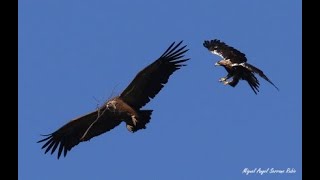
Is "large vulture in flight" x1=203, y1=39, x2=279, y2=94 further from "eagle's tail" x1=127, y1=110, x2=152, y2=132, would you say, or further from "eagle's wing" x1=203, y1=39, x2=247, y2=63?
"eagle's tail" x1=127, y1=110, x2=152, y2=132

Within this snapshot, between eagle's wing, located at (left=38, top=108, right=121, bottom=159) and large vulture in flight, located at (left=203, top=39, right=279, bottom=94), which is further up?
large vulture in flight, located at (left=203, top=39, right=279, bottom=94)

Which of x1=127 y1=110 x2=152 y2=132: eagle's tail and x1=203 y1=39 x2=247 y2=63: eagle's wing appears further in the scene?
x1=203 y1=39 x2=247 y2=63: eagle's wing

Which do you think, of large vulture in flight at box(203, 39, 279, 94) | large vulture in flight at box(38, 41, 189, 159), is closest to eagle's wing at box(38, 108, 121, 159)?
large vulture in flight at box(38, 41, 189, 159)

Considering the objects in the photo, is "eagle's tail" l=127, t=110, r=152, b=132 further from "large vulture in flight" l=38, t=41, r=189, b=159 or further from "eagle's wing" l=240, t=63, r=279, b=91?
"eagle's wing" l=240, t=63, r=279, b=91

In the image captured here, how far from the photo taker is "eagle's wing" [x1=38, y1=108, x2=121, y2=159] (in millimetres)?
Result: 17906

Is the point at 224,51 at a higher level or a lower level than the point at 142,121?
higher

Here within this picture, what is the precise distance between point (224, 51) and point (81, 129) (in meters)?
3.46

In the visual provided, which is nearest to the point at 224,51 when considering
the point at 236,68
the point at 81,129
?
the point at 236,68

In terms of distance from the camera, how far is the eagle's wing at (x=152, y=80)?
57.6 feet

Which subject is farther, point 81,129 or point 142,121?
point 81,129

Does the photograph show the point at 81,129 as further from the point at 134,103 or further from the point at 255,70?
the point at 255,70

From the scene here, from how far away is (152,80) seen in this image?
17594 mm
